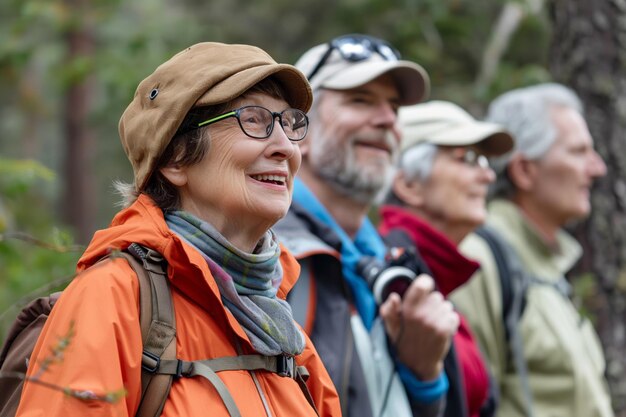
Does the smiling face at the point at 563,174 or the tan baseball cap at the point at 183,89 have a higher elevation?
the tan baseball cap at the point at 183,89

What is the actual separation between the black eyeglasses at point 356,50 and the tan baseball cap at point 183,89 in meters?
1.72

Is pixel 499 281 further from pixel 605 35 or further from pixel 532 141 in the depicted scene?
A: pixel 605 35

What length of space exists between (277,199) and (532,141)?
12.0ft

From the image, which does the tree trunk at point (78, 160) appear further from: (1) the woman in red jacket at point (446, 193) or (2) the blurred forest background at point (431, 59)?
(1) the woman in red jacket at point (446, 193)

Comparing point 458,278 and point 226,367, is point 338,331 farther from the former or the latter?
point 226,367

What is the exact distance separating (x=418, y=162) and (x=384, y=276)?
1.28m

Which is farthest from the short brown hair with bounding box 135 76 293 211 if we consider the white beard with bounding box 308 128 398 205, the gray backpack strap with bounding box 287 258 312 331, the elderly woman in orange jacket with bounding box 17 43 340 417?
the white beard with bounding box 308 128 398 205

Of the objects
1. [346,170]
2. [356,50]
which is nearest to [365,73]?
[356,50]

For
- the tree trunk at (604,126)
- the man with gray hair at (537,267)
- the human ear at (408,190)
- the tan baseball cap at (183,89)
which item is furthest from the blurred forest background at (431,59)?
the human ear at (408,190)

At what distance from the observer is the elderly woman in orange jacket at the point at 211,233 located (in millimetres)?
2529

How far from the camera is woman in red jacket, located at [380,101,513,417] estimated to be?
188 inches

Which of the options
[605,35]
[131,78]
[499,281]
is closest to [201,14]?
[131,78]

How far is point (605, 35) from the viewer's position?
22.5ft

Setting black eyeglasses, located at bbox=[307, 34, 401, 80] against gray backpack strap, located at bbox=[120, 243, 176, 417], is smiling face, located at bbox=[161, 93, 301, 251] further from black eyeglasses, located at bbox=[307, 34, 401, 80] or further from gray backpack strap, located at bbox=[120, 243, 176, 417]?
black eyeglasses, located at bbox=[307, 34, 401, 80]
